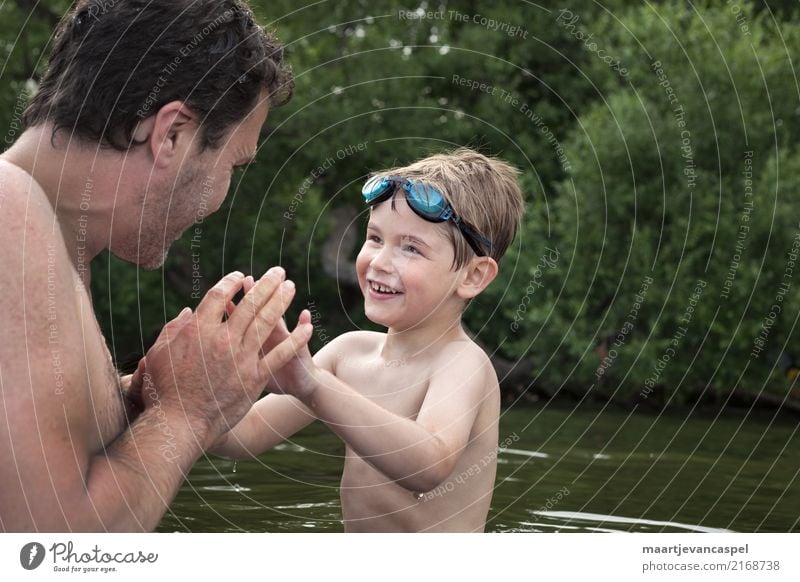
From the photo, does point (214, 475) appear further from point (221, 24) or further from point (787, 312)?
point (787, 312)

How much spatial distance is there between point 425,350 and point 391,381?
19 centimetres

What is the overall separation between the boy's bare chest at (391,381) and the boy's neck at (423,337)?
1.9 inches

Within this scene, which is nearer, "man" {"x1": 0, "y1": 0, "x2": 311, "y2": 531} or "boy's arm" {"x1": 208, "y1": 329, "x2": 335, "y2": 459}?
"man" {"x1": 0, "y1": 0, "x2": 311, "y2": 531}

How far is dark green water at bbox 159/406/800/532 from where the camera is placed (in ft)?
18.5

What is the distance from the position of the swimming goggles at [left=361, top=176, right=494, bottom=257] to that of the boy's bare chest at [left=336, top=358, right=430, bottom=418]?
60 cm

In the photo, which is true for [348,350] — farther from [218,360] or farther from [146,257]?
[218,360]

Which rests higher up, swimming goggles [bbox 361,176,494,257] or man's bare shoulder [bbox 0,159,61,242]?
swimming goggles [bbox 361,176,494,257]

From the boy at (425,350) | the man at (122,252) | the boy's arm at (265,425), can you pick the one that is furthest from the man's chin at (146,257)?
the boy's arm at (265,425)

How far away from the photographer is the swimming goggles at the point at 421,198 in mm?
4508

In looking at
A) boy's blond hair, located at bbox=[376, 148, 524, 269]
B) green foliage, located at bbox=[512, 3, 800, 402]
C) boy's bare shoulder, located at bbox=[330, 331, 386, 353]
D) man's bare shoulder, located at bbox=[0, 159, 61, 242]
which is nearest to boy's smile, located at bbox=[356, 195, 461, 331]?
boy's blond hair, located at bbox=[376, 148, 524, 269]

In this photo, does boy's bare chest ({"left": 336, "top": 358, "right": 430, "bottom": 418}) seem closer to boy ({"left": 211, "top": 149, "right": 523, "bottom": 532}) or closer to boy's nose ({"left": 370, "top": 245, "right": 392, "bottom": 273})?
boy ({"left": 211, "top": 149, "right": 523, "bottom": 532})

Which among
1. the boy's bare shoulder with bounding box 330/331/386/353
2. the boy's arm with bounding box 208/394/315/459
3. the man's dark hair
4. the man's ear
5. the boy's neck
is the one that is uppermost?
the man's dark hair

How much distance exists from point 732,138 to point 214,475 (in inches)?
342

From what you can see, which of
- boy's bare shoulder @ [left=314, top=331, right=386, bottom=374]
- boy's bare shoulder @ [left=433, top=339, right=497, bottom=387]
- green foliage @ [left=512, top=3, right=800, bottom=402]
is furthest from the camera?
green foliage @ [left=512, top=3, right=800, bottom=402]
